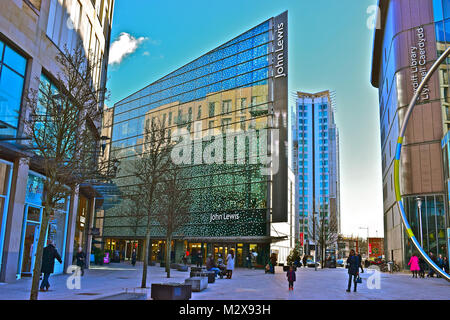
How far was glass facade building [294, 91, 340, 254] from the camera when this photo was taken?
518ft

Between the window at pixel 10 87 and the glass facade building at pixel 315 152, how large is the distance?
144628 millimetres

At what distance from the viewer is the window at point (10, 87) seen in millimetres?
16594

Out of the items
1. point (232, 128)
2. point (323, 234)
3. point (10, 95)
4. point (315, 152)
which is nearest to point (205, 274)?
point (10, 95)

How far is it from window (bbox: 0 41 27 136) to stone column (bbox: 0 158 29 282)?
1.56 m

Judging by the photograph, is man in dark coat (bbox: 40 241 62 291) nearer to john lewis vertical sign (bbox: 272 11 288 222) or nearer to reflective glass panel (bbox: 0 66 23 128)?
reflective glass panel (bbox: 0 66 23 128)

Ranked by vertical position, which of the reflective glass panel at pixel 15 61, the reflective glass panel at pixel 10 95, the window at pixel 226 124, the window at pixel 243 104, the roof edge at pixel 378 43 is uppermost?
the roof edge at pixel 378 43

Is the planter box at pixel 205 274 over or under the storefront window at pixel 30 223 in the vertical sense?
under

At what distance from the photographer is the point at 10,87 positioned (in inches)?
674

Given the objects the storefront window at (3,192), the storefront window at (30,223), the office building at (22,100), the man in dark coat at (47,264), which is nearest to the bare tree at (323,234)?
the office building at (22,100)

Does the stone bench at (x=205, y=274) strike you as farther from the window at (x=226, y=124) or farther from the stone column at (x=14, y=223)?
the window at (x=226, y=124)

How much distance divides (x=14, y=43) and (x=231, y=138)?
33734 millimetres

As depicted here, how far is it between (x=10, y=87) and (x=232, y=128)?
33.9 metres

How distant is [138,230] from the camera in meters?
57.4
